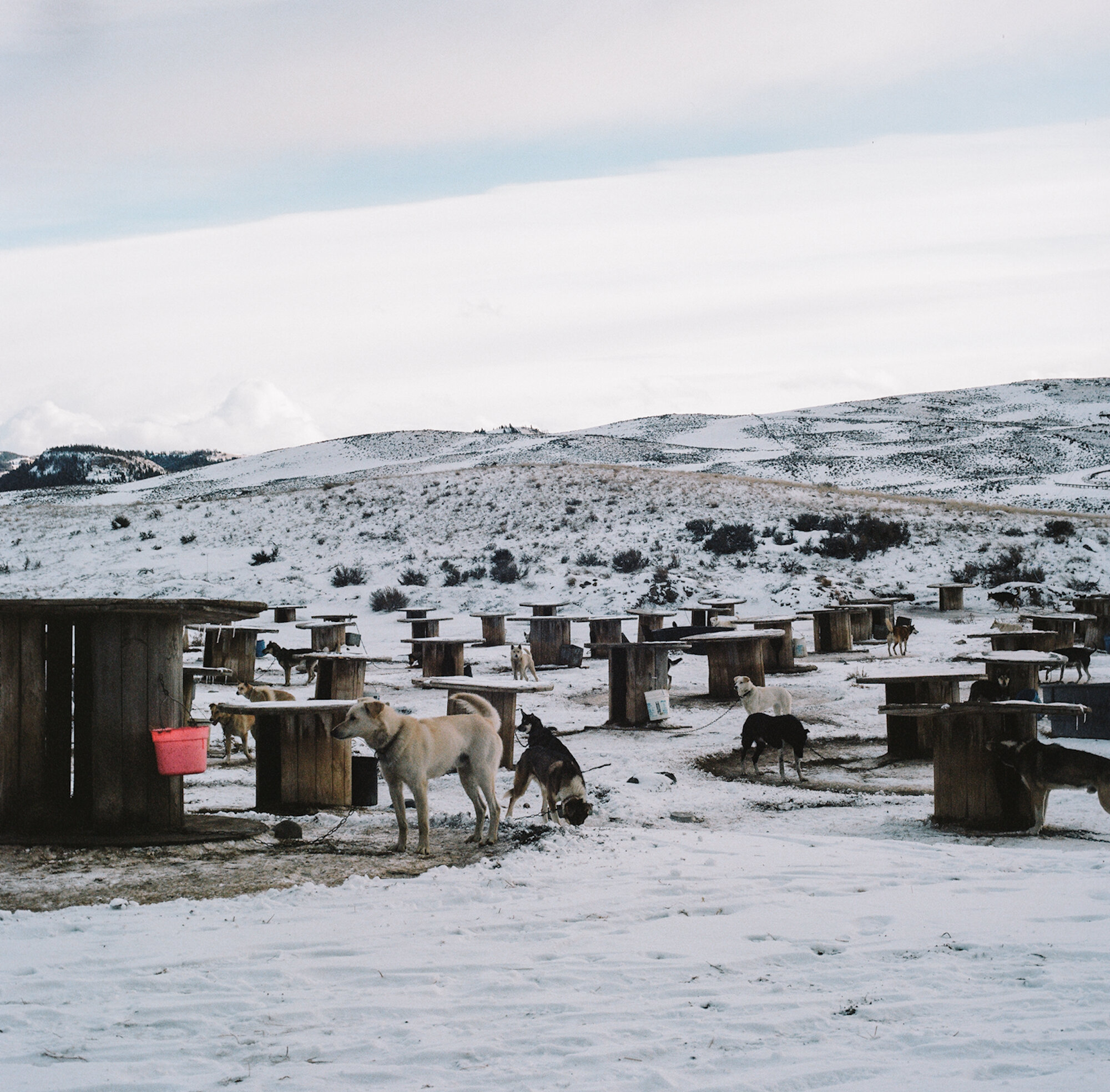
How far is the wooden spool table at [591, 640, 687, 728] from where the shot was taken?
1405 centimetres

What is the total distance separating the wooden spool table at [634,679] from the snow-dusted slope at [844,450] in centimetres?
4253

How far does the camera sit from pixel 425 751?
7176 millimetres

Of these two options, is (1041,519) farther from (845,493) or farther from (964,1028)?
(964,1028)

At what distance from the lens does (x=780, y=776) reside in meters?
10.5

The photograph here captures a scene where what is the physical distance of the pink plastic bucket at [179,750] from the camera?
23.0 feet

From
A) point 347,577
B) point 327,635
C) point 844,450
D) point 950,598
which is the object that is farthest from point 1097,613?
point 844,450

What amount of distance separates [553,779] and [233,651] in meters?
12.2

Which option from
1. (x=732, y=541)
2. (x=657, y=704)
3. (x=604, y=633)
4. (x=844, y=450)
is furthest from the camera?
(x=844, y=450)

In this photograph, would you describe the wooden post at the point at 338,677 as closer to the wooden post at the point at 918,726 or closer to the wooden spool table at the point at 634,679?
the wooden spool table at the point at 634,679

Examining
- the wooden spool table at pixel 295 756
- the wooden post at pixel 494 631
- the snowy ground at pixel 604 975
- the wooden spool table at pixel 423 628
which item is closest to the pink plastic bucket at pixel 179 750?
the wooden spool table at pixel 295 756

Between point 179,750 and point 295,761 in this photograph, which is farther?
point 295,761

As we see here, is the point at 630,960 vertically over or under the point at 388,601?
under

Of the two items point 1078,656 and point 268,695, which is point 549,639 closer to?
point 1078,656

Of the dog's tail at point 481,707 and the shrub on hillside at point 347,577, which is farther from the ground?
the shrub on hillside at point 347,577
